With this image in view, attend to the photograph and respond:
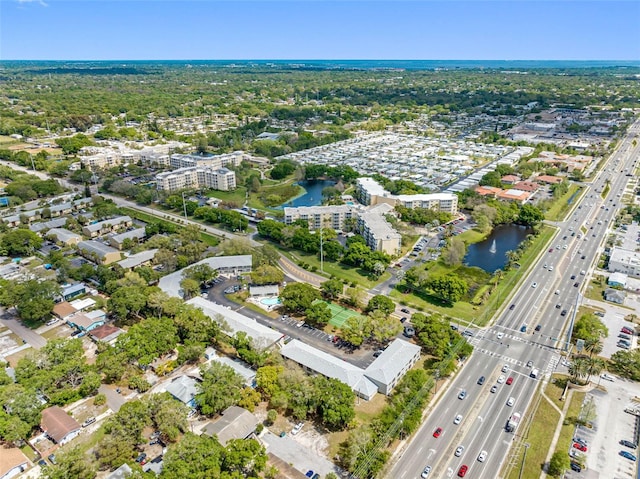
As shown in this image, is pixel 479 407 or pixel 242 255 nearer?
pixel 479 407

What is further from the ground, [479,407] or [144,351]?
[144,351]

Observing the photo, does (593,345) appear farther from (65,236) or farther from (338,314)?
(65,236)

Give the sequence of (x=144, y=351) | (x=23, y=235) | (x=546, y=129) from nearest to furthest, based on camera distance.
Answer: (x=144, y=351) → (x=23, y=235) → (x=546, y=129)

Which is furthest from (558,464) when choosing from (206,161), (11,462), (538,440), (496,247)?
(206,161)

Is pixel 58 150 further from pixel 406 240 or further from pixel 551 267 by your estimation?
pixel 551 267

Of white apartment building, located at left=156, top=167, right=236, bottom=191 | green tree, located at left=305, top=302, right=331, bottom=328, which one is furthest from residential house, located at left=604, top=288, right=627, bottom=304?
white apartment building, located at left=156, top=167, right=236, bottom=191

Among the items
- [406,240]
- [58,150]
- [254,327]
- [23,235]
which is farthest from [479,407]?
[58,150]

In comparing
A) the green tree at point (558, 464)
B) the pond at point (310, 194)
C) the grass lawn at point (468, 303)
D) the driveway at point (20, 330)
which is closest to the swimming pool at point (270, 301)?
the grass lawn at point (468, 303)
